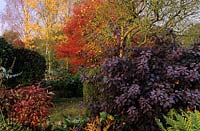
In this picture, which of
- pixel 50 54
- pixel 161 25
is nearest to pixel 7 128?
pixel 161 25

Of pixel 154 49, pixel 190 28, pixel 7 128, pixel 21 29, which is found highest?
pixel 21 29

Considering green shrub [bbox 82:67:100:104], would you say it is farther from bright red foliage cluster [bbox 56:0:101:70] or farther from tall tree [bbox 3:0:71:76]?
tall tree [bbox 3:0:71:76]

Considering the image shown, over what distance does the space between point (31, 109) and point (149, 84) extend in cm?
169

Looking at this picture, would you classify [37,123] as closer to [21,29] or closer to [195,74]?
[195,74]

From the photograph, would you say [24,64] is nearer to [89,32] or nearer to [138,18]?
[89,32]

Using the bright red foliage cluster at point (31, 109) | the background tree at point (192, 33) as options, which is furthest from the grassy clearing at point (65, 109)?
the bright red foliage cluster at point (31, 109)

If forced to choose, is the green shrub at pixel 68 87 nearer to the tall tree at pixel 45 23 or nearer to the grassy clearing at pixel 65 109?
the grassy clearing at pixel 65 109

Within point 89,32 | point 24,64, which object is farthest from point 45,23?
point 24,64

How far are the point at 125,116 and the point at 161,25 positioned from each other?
6.04m

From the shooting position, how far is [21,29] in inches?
950

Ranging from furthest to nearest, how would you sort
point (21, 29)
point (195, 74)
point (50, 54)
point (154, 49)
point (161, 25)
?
point (21, 29) → point (50, 54) → point (161, 25) → point (154, 49) → point (195, 74)

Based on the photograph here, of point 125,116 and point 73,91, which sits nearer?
point 125,116

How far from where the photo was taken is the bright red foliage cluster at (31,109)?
18.1 feet

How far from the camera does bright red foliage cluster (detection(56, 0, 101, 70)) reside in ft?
47.9
